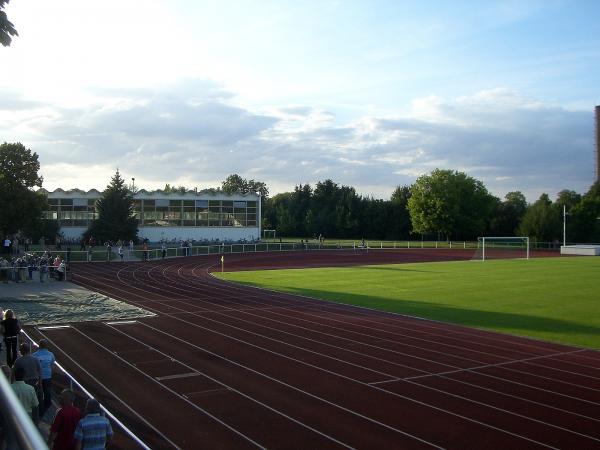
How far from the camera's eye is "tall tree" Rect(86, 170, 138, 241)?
63906mm

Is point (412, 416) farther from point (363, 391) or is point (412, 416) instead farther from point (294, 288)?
point (294, 288)

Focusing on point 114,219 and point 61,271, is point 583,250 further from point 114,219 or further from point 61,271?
point 61,271

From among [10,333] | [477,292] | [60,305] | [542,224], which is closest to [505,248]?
[542,224]

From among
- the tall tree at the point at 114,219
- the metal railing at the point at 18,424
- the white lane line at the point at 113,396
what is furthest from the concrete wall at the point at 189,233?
the metal railing at the point at 18,424

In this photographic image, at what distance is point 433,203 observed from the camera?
95625 millimetres

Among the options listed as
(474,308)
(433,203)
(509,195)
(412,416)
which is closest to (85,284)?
(474,308)

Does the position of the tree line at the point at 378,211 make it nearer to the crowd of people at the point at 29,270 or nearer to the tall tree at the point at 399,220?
the tall tree at the point at 399,220

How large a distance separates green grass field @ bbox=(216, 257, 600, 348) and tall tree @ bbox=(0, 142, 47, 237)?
1863 centimetres

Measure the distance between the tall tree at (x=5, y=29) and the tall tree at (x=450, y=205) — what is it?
295 feet

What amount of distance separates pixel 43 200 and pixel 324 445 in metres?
46.7

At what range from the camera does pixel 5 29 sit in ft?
28.3

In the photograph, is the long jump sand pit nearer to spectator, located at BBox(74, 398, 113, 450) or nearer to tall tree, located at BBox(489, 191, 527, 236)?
spectator, located at BBox(74, 398, 113, 450)

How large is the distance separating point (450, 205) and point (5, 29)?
91.0 metres

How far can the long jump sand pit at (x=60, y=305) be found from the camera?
20875 mm
